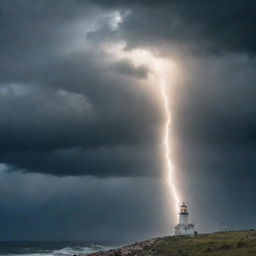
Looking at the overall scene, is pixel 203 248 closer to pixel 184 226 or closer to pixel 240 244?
pixel 240 244

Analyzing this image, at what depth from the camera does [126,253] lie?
120000 millimetres

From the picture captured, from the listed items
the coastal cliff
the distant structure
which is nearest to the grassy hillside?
the coastal cliff

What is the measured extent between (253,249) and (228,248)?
27.7 feet

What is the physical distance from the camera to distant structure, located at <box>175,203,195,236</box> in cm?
14962

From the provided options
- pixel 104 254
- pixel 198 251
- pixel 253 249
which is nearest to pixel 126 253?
pixel 104 254

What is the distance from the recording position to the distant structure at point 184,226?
150 metres

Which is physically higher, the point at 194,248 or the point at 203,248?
the point at 194,248

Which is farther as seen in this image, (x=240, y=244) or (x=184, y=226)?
(x=184, y=226)

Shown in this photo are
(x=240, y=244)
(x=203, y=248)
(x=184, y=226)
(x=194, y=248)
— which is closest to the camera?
(x=240, y=244)

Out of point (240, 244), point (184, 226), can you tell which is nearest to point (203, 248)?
point (240, 244)

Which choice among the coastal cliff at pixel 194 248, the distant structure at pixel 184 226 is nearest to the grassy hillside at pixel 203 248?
the coastal cliff at pixel 194 248

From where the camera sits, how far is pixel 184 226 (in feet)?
491

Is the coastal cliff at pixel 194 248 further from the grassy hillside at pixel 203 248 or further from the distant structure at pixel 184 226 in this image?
the distant structure at pixel 184 226

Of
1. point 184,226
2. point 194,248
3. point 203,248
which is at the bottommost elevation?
point 203,248
